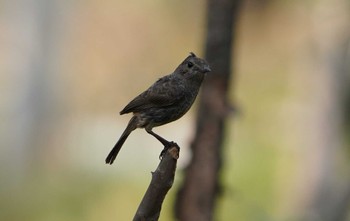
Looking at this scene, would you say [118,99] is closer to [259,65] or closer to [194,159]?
[259,65]

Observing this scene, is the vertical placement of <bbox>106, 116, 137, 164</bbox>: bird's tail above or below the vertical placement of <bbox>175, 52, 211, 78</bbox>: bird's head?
A: below

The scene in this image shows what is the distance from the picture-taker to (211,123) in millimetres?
8141

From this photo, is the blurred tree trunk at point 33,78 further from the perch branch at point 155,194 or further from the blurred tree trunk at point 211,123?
the perch branch at point 155,194

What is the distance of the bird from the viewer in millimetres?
4523

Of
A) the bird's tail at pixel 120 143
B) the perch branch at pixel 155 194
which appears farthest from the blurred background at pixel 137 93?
the perch branch at pixel 155 194

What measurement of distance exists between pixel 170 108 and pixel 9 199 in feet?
37.2

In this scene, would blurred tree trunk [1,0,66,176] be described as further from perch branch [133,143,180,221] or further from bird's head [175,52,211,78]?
perch branch [133,143,180,221]

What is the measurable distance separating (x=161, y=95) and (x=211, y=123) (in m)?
3.62

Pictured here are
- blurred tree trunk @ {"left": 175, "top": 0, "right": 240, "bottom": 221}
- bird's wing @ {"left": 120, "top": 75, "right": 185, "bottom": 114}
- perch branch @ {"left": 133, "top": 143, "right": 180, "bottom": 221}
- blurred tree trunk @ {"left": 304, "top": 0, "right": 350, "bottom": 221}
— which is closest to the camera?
perch branch @ {"left": 133, "top": 143, "right": 180, "bottom": 221}

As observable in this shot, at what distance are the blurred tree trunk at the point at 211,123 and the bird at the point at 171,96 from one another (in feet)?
10.8

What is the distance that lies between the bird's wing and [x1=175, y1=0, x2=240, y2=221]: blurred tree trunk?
3.32m

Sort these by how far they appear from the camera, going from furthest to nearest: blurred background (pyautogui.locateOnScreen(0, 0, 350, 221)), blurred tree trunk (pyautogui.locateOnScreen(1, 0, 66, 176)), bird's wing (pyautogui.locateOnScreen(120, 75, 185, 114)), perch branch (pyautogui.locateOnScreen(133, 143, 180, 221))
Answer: blurred tree trunk (pyautogui.locateOnScreen(1, 0, 66, 176)) → blurred background (pyautogui.locateOnScreen(0, 0, 350, 221)) → bird's wing (pyautogui.locateOnScreen(120, 75, 185, 114)) → perch branch (pyautogui.locateOnScreen(133, 143, 180, 221))

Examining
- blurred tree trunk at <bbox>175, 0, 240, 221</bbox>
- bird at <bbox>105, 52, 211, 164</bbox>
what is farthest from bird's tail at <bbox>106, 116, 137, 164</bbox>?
blurred tree trunk at <bbox>175, 0, 240, 221</bbox>

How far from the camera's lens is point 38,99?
18.5m
